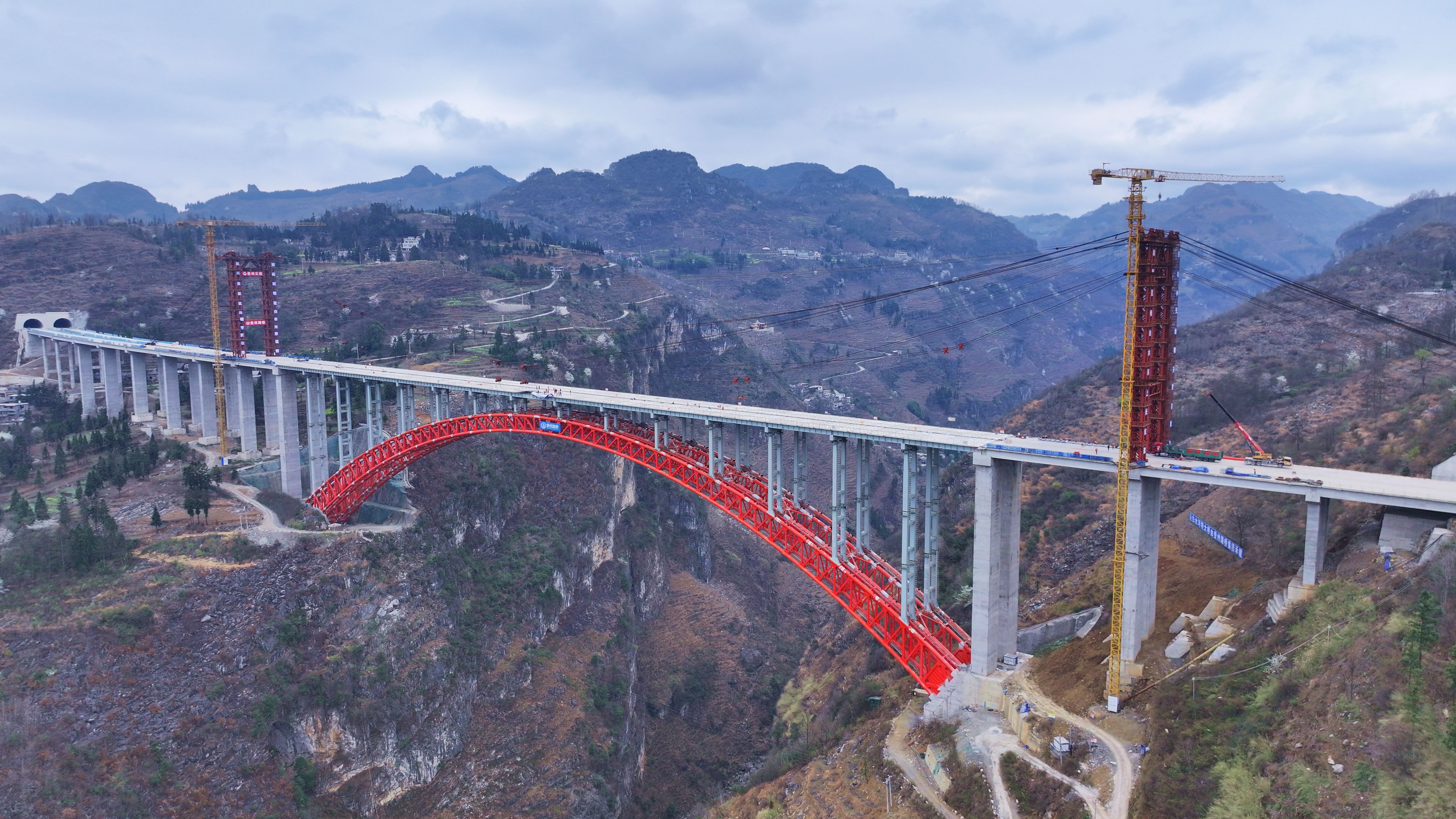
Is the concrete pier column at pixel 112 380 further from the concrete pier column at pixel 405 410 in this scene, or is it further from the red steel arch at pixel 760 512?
the concrete pier column at pixel 405 410

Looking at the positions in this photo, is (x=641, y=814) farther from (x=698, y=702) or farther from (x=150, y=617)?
(x=150, y=617)

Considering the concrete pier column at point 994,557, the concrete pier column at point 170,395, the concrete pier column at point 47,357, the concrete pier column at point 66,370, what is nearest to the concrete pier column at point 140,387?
the concrete pier column at point 170,395

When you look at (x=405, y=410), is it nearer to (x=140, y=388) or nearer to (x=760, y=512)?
(x=760, y=512)

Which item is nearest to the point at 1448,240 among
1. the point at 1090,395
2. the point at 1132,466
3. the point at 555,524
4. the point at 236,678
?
the point at 1090,395

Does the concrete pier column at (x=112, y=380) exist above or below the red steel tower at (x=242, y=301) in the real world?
below

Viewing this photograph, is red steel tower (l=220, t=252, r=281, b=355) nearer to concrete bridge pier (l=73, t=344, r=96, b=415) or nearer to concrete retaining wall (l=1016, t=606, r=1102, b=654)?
concrete bridge pier (l=73, t=344, r=96, b=415)

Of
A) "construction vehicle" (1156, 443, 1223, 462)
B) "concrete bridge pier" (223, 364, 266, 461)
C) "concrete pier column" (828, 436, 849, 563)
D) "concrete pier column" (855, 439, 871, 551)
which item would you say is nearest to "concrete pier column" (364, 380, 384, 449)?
"concrete bridge pier" (223, 364, 266, 461)

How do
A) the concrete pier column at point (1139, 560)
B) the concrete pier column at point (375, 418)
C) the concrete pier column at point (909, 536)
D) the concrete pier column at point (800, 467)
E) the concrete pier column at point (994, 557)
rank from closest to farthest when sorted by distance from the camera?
the concrete pier column at point (1139, 560) < the concrete pier column at point (994, 557) < the concrete pier column at point (909, 536) < the concrete pier column at point (800, 467) < the concrete pier column at point (375, 418)
